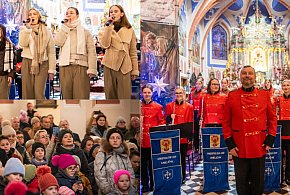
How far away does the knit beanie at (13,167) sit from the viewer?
3.70 meters

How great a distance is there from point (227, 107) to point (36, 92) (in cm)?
234

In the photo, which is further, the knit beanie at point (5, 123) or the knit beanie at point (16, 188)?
the knit beanie at point (5, 123)

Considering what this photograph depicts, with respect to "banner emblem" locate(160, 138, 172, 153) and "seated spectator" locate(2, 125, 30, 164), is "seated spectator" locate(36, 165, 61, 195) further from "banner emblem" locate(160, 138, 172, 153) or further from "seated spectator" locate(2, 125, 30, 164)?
"banner emblem" locate(160, 138, 172, 153)

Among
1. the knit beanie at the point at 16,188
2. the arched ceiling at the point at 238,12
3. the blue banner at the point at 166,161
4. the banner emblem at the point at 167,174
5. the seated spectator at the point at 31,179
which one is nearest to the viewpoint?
the knit beanie at the point at 16,188

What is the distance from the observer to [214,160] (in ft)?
17.0

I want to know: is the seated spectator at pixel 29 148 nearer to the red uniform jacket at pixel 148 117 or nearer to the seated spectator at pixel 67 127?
the seated spectator at pixel 67 127

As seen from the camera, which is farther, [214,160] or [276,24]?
[276,24]

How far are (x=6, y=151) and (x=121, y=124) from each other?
134 centimetres

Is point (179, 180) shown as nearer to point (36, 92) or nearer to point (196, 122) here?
point (36, 92)

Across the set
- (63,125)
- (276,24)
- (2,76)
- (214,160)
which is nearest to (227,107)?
(214,160)

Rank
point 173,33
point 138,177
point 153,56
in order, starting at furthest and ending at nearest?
point 173,33 < point 153,56 < point 138,177

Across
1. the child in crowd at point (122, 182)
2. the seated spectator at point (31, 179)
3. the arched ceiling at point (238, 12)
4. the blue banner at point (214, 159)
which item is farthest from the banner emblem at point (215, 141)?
the arched ceiling at point (238, 12)

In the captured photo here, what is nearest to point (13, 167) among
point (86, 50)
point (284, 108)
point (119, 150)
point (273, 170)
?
point (119, 150)

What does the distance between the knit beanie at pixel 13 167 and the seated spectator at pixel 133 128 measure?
1247 mm
